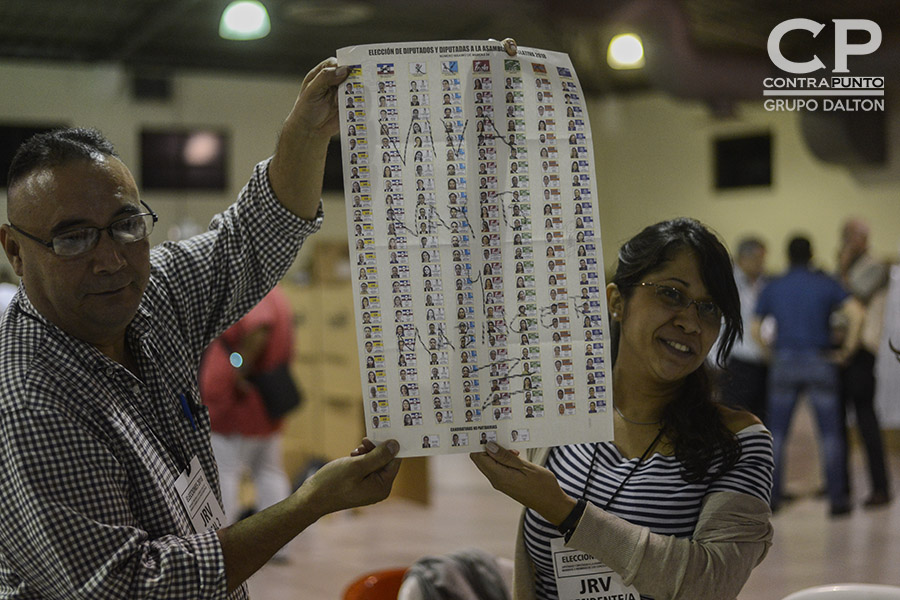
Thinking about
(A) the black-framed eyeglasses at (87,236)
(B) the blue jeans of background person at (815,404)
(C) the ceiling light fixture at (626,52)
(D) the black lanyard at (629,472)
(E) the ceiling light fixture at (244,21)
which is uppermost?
(E) the ceiling light fixture at (244,21)

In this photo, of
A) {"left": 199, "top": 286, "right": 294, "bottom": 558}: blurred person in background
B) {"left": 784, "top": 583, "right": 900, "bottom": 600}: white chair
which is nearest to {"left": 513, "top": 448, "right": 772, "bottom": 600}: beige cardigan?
{"left": 784, "top": 583, "right": 900, "bottom": 600}: white chair

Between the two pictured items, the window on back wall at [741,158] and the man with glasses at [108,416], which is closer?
the man with glasses at [108,416]

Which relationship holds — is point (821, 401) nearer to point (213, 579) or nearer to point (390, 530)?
point (390, 530)

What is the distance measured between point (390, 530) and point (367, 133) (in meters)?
4.19

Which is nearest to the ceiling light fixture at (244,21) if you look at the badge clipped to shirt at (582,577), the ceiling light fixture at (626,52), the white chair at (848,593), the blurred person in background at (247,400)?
the blurred person in background at (247,400)

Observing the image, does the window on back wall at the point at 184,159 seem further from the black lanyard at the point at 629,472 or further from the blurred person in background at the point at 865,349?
the black lanyard at the point at 629,472

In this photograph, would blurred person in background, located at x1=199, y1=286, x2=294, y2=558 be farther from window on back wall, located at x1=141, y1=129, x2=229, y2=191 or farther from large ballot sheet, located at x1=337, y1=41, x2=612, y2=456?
window on back wall, located at x1=141, y1=129, x2=229, y2=191

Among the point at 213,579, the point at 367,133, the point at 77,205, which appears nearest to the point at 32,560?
the point at 213,579

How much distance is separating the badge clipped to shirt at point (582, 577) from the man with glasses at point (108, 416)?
0.35m

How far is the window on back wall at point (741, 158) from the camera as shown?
504 centimetres

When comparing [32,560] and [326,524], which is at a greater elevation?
[32,560]

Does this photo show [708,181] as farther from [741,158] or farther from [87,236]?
[741,158]

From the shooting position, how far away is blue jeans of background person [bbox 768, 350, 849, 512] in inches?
190

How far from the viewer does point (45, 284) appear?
144cm
